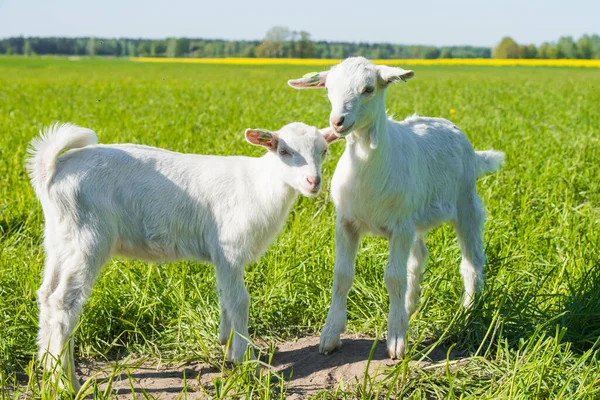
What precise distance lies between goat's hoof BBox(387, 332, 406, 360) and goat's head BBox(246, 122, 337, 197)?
3.10 feet

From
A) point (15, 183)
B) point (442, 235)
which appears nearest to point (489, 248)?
point (442, 235)

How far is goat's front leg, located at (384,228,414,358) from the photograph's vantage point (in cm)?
373

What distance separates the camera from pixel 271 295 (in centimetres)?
452

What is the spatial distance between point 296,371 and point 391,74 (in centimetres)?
175

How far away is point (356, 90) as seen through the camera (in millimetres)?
3381

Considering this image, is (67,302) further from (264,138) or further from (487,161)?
(487,161)

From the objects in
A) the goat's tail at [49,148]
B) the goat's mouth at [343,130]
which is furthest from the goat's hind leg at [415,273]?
the goat's tail at [49,148]

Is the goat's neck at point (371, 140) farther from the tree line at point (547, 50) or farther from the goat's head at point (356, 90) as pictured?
the tree line at point (547, 50)

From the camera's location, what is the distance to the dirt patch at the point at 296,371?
3609 mm

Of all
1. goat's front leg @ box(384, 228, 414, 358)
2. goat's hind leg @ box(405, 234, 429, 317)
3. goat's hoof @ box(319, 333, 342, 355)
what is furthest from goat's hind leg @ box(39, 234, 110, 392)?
goat's hind leg @ box(405, 234, 429, 317)

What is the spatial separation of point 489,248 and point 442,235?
43cm

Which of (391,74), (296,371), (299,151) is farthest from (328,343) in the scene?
(391,74)

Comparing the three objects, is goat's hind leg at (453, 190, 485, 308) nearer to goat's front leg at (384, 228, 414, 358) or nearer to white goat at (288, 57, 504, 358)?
white goat at (288, 57, 504, 358)

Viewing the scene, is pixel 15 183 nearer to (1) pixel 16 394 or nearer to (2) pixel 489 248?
(1) pixel 16 394
